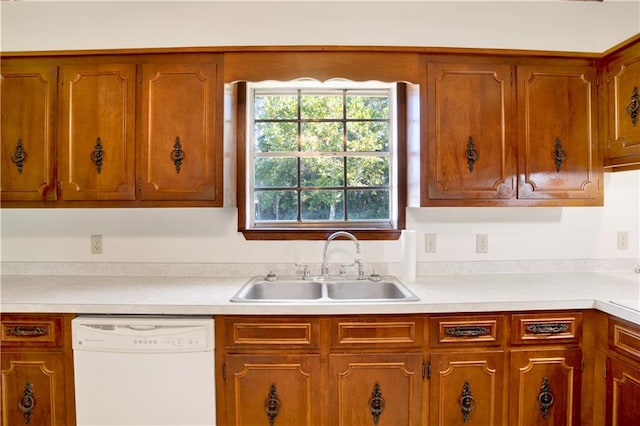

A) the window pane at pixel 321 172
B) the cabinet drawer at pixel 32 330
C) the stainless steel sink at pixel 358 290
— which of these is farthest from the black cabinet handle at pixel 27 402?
the window pane at pixel 321 172

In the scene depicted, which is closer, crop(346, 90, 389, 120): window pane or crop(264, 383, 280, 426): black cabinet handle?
crop(264, 383, 280, 426): black cabinet handle

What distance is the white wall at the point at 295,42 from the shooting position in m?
2.01

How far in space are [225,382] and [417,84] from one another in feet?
5.74

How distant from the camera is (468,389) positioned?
4.78 ft

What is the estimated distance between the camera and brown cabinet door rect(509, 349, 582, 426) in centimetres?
146

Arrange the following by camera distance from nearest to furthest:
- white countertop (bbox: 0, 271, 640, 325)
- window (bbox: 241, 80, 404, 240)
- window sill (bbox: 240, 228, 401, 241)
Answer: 1. white countertop (bbox: 0, 271, 640, 325)
2. window sill (bbox: 240, 228, 401, 241)
3. window (bbox: 241, 80, 404, 240)

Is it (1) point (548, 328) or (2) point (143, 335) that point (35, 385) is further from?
(1) point (548, 328)

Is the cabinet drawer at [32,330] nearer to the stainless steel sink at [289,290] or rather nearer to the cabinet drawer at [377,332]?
the stainless steel sink at [289,290]


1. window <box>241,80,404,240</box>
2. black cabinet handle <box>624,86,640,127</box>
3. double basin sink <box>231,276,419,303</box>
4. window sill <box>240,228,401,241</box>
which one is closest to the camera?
black cabinet handle <box>624,86,640,127</box>

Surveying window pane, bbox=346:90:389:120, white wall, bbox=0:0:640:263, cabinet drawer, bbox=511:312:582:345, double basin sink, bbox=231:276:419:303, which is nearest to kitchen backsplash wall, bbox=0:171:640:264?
white wall, bbox=0:0:640:263

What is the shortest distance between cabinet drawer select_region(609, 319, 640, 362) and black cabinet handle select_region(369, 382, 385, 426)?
1033 mm

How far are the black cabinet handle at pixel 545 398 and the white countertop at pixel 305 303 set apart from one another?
0.35m

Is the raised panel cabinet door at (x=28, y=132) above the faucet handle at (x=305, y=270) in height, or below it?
above

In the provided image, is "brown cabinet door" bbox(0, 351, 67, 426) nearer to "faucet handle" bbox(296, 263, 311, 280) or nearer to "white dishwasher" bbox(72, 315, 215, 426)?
"white dishwasher" bbox(72, 315, 215, 426)
